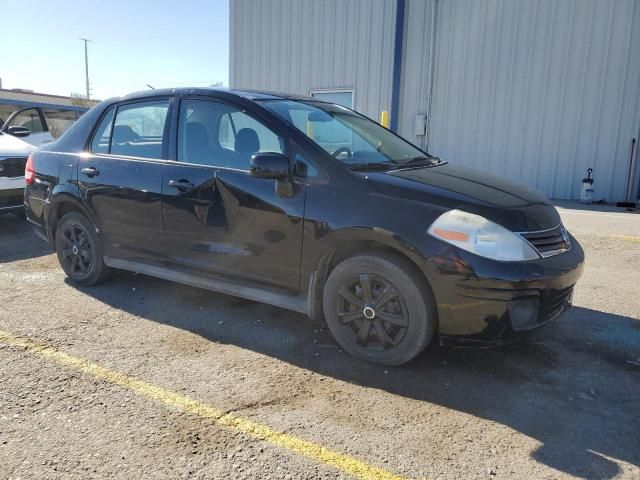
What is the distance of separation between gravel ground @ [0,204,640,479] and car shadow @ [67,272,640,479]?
11 millimetres

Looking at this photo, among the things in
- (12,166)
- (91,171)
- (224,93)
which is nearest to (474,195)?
(224,93)

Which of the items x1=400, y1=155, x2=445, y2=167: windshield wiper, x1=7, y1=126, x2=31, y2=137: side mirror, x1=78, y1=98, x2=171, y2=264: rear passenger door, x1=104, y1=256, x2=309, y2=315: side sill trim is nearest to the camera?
x1=104, y1=256, x2=309, y2=315: side sill trim

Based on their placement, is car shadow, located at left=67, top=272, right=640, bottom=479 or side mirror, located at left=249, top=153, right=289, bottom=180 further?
side mirror, located at left=249, top=153, right=289, bottom=180

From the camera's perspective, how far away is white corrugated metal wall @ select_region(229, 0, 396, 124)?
12008mm

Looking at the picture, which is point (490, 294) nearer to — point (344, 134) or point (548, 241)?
point (548, 241)

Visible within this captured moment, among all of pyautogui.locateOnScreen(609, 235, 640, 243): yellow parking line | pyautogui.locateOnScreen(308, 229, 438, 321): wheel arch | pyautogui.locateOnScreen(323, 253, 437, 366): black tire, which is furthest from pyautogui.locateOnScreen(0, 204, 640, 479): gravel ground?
pyautogui.locateOnScreen(609, 235, 640, 243): yellow parking line

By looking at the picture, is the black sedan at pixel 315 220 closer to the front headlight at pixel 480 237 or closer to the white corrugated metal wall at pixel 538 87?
the front headlight at pixel 480 237

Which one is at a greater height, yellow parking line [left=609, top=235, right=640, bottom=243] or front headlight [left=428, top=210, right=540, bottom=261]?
front headlight [left=428, top=210, right=540, bottom=261]

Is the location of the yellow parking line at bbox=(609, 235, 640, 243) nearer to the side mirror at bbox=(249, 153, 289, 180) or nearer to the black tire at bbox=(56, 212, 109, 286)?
the side mirror at bbox=(249, 153, 289, 180)

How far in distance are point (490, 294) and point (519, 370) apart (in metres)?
0.69

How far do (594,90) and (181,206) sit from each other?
934 cm

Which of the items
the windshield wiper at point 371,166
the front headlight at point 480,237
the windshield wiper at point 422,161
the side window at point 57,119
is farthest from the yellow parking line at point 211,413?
the side window at point 57,119

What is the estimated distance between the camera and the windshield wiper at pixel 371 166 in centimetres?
337

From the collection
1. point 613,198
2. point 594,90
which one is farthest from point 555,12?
point 613,198
